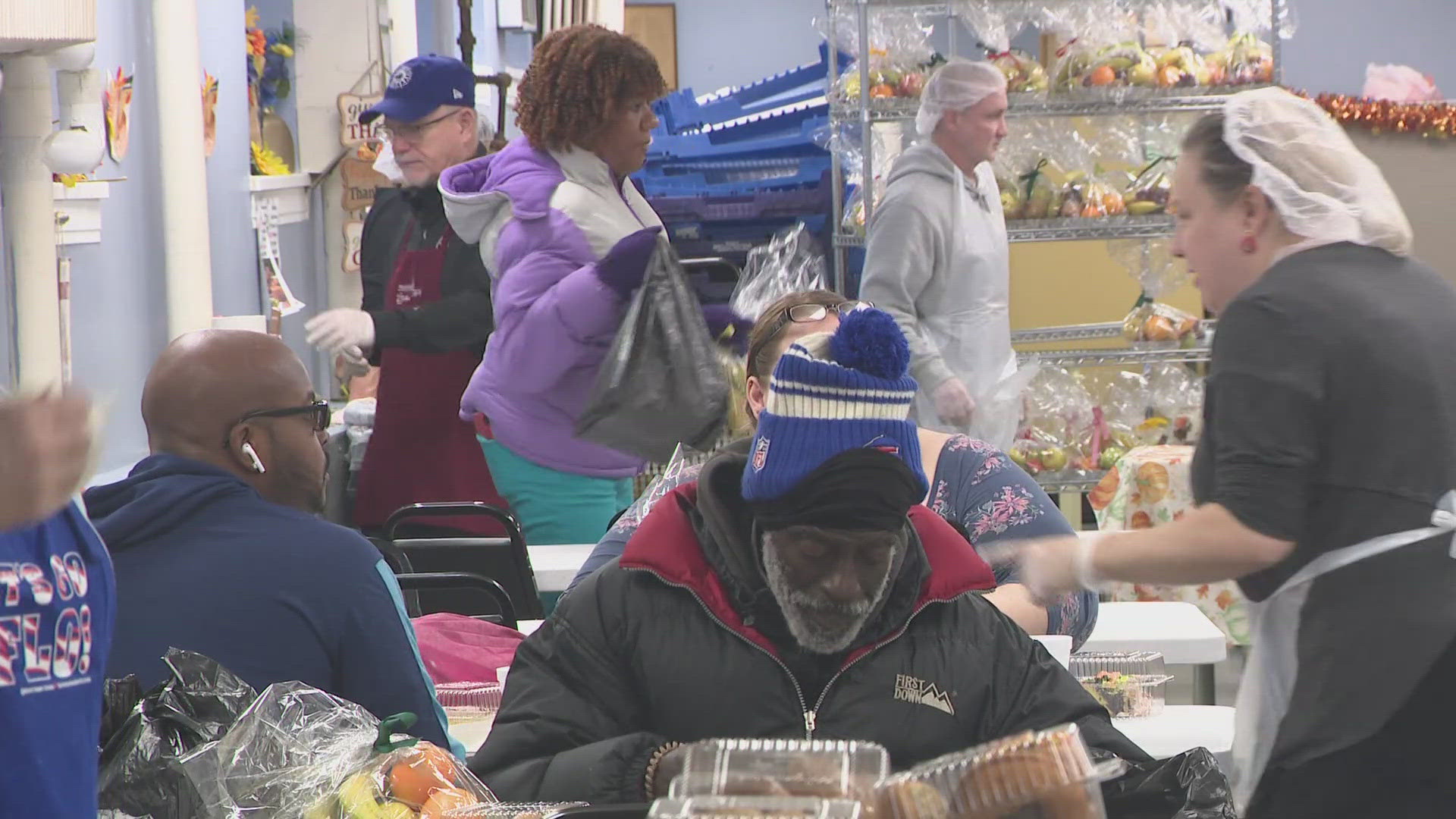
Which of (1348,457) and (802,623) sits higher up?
(1348,457)

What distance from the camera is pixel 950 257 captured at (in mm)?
4973

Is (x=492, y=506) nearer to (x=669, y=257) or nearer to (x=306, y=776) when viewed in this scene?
(x=669, y=257)

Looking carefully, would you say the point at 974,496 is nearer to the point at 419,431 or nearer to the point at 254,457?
the point at 254,457

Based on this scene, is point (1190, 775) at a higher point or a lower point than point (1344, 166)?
lower

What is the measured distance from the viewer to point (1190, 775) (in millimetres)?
1789

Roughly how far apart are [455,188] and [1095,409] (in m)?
2.33

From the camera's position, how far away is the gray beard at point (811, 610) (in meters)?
2.06

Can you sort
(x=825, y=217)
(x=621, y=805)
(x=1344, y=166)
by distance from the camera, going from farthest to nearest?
1. (x=825, y=217)
2. (x=1344, y=166)
3. (x=621, y=805)

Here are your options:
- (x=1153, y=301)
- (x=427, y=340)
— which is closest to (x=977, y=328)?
(x=1153, y=301)

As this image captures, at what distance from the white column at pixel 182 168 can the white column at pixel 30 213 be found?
1208mm

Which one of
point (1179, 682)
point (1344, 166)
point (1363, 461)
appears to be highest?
point (1344, 166)

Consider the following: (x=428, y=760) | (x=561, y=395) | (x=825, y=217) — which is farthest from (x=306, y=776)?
(x=825, y=217)

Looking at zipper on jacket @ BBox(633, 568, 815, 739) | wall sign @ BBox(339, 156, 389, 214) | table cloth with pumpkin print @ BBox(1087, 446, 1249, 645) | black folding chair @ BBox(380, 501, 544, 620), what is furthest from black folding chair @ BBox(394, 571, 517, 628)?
wall sign @ BBox(339, 156, 389, 214)

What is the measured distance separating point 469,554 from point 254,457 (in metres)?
1.58
